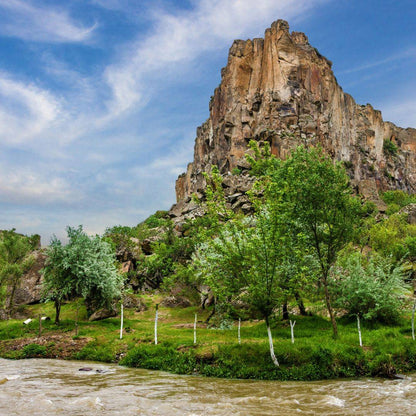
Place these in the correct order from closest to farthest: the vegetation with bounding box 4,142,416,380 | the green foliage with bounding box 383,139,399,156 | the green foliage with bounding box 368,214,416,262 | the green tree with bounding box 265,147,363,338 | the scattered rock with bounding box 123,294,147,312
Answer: the vegetation with bounding box 4,142,416,380 < the green tree with bounding box 265,147,363,338 < the scattered rock with bounding box 123,294,147,312 < the green foliage with bounding box 368,214,416,262 < the green foliage with bounding box 383,139,399,156

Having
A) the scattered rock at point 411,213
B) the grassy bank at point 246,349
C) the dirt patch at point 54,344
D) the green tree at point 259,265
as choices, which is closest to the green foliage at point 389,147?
the scattered rock at point 411,213

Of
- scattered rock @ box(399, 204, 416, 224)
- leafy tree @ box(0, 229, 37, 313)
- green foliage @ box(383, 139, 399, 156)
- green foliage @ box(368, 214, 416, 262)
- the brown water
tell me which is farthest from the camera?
green foliage @ box(383, 139, 399, 156)

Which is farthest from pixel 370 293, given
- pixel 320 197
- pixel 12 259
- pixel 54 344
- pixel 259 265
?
pixel 12 259

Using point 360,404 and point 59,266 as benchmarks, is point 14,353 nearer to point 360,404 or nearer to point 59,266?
point 59,266

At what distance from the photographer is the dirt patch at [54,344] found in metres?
21.8

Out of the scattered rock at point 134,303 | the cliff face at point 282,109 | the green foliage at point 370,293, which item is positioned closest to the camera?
the green foliage at point 370,293

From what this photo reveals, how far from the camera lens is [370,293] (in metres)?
24.1

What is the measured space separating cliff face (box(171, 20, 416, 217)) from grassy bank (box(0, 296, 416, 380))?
65217 millimetres

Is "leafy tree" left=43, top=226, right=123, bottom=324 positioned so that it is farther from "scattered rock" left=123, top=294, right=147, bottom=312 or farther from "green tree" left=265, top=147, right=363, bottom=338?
"green tree" left=265, top=147, right=363, bottom=338

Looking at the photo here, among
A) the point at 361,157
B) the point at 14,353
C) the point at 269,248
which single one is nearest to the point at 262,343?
the point at 269,248

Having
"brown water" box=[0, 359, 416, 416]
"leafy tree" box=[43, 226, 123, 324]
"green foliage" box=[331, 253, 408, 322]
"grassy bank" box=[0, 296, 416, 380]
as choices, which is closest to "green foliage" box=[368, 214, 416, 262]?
"green foliage" box=[331, 253, 408, 322]

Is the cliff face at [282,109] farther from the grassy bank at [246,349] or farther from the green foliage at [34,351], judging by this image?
the green foliage at [34,351]

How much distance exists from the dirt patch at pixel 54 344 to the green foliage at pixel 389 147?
531 feet

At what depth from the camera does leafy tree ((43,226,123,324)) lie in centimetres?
3045
